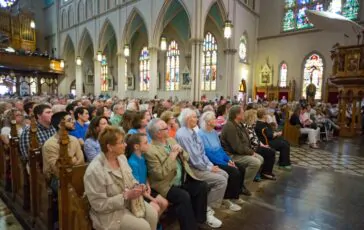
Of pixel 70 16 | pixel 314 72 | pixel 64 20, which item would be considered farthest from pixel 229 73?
pixel 64 20

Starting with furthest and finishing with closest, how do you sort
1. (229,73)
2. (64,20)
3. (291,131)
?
1. (64,20)
2. (229,73)
3. (291,131)

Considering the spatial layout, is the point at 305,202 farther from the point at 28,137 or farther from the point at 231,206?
the point at 28,137

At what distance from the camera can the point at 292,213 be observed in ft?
10.3

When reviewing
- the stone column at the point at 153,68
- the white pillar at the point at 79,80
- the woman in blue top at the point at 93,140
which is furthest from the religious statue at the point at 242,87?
the woman in blue top at the point at 93,140

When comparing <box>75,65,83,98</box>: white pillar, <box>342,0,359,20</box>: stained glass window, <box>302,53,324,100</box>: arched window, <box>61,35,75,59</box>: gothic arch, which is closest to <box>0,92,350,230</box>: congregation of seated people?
<box>302,53,324,100</box>: arched window

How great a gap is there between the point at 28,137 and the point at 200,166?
84.1 inches

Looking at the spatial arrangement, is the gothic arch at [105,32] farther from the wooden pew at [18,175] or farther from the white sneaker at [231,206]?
the white sneaker at [231,206]

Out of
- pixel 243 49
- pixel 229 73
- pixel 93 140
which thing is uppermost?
pixel 243 49

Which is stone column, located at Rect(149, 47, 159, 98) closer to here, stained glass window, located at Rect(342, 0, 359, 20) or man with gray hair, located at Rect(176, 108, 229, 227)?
man with gray hair, located at Rect(176, 108, 229, 227)

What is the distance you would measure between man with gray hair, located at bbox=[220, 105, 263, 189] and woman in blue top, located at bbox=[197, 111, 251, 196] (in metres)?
0.24

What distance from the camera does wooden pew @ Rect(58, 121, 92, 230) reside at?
1730 mm

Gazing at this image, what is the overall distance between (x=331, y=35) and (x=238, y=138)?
51.4 ft

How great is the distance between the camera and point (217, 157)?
346cm

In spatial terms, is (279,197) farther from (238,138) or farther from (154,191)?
(154,191)
